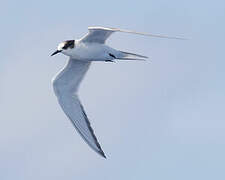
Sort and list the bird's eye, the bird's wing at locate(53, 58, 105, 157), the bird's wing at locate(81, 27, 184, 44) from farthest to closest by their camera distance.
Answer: the bird's wing at locate(53, 58, 105, 157) < the bird's eye < the bird's wing at locate(81, 27, 184, 44)

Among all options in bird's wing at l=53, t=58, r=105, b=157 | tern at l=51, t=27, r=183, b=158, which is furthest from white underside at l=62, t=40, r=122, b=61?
bird's wing at l=53, t=58, r=105, b=157

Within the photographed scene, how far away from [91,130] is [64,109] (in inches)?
84.9

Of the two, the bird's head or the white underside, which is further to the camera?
the bird's head

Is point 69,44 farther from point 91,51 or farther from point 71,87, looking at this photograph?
point 71,87

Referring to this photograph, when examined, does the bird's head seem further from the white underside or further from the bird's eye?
the white underside

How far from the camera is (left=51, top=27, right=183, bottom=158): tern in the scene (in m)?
31.0

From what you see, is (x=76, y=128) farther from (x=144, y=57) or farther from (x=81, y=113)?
(x=144, y=57)

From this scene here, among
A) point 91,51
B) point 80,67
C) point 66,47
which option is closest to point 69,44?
point 66,47

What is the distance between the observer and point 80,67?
3438 centimetres

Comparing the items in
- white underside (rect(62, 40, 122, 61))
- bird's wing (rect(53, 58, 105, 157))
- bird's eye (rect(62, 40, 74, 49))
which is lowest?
bird's wing (rect(53, 58, 105, 157))

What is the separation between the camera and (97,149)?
32.0m

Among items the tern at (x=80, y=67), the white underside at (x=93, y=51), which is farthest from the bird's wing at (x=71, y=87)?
the white underside at (x=93, y=51)

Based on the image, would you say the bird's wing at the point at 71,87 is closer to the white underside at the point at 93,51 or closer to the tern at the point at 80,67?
the tern at the point at 80,67

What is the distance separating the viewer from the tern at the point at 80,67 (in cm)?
3103
